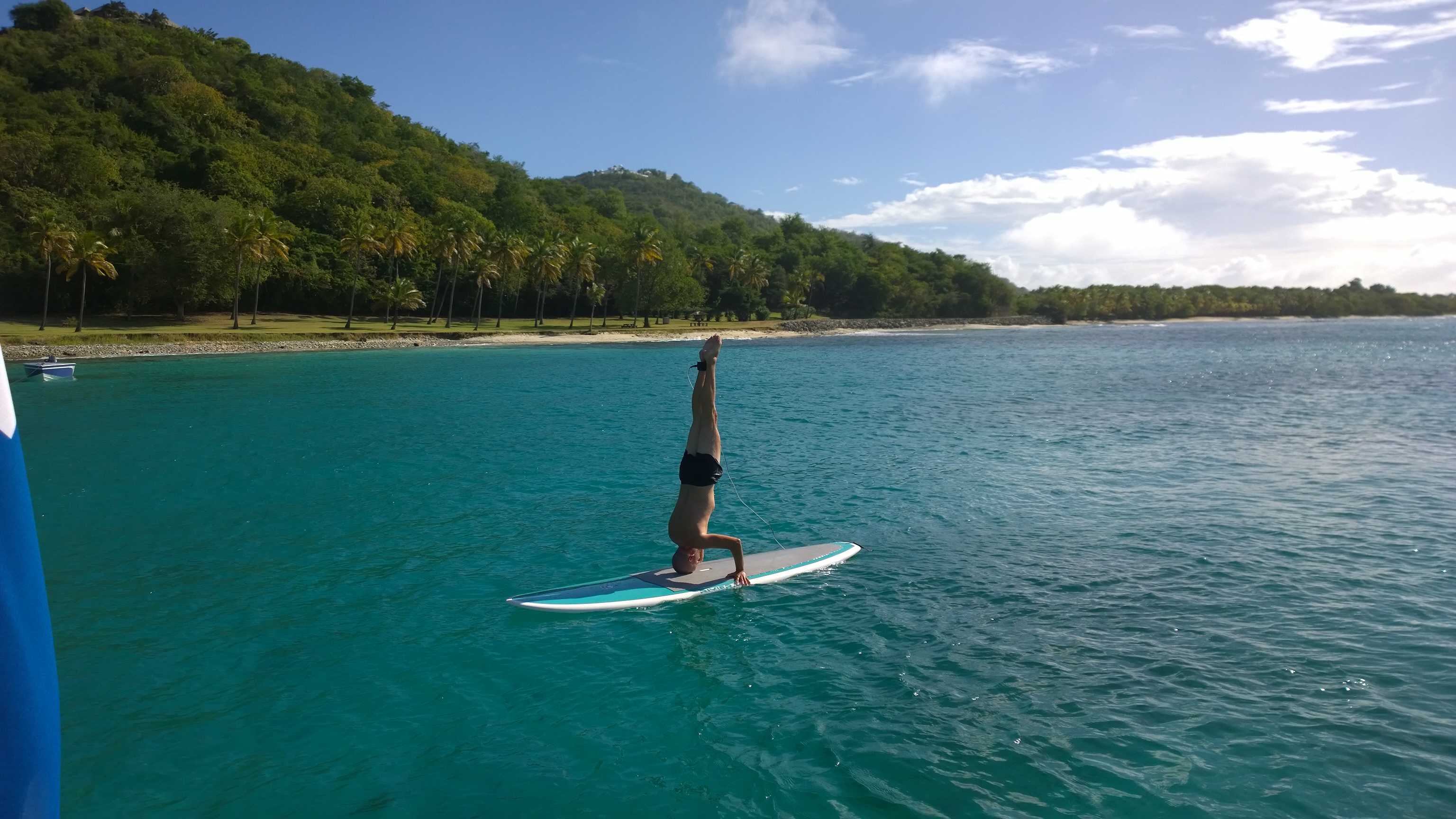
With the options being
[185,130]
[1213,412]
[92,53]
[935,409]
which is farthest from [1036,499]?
[92,53]

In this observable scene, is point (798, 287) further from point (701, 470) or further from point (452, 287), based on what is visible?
point (701, 470)

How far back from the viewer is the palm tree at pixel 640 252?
93.1m

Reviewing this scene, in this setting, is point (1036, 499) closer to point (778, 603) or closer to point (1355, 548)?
point (1355, 548)

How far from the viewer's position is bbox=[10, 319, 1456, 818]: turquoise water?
6.92 metres

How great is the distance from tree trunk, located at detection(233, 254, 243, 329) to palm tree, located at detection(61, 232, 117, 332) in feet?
25.1

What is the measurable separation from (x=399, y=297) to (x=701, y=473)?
7830cm

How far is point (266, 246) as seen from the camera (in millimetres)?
67875

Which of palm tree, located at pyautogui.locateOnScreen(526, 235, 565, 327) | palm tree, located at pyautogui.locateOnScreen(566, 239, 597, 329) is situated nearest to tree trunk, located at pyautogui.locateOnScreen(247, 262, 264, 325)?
palm tree, located at pyautogui.locateOnScreen(526, 235, 565, 327)

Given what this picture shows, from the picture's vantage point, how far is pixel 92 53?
113 m

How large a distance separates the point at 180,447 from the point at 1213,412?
32.3 meters

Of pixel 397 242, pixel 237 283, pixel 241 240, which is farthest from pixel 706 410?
pixel 397 242

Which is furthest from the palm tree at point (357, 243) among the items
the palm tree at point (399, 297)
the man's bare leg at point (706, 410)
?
the man's bare leg at point (706, 410)

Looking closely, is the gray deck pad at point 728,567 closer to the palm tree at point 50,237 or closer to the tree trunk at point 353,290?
the palm tree at point 50,237

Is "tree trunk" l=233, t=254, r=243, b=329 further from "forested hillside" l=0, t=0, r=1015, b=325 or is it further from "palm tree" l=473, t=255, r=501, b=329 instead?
"palm tree" l=473, t=255, r=501, b=329
